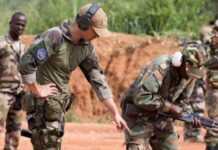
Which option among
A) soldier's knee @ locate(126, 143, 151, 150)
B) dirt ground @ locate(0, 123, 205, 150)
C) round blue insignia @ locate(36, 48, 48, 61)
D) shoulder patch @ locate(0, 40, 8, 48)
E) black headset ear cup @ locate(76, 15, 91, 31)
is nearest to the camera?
black headset ear cup @ locate(76, 15, 91, 31)

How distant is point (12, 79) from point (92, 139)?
159 inches

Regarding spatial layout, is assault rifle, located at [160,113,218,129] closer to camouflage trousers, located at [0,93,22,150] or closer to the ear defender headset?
the ear defender headset

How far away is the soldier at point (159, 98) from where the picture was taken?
8.03 m

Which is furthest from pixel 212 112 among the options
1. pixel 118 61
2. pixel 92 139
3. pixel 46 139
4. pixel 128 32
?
pixel 128 32

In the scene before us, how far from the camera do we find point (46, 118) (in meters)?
8.27

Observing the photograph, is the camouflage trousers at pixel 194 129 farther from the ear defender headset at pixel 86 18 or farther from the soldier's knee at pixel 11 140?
the ear defender headset at pixel 86 18

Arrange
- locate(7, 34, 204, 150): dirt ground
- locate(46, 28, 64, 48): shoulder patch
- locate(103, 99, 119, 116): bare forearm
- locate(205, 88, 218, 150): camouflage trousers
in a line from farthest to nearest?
locate(7, 34, 204, 150): dirt ground, locate(205, 88, 218, 150): camouflage trousers, locate(103, 99, 119, 116): bare forearm, locate(46, 28, 64, 48): shoulder patch

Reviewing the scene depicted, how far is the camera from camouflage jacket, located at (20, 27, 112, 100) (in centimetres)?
789

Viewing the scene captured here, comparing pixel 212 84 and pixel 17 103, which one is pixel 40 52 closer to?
pixel 17 103

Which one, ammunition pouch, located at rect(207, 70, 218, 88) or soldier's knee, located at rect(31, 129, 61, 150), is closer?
soldier's knee, located at rect(31, 129, 61, 150)

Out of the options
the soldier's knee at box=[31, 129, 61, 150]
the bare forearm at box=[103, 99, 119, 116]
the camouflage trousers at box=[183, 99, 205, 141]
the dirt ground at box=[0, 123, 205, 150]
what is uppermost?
the bare forearm at box=[103, 99, 119, 116]

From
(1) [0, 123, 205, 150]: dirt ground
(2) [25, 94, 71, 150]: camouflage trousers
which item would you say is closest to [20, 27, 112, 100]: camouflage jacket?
(2) [25, 94, 71, 150]: camouflage trousers

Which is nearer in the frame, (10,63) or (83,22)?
(83,22)

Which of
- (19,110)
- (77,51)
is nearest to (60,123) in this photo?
(77,51)
